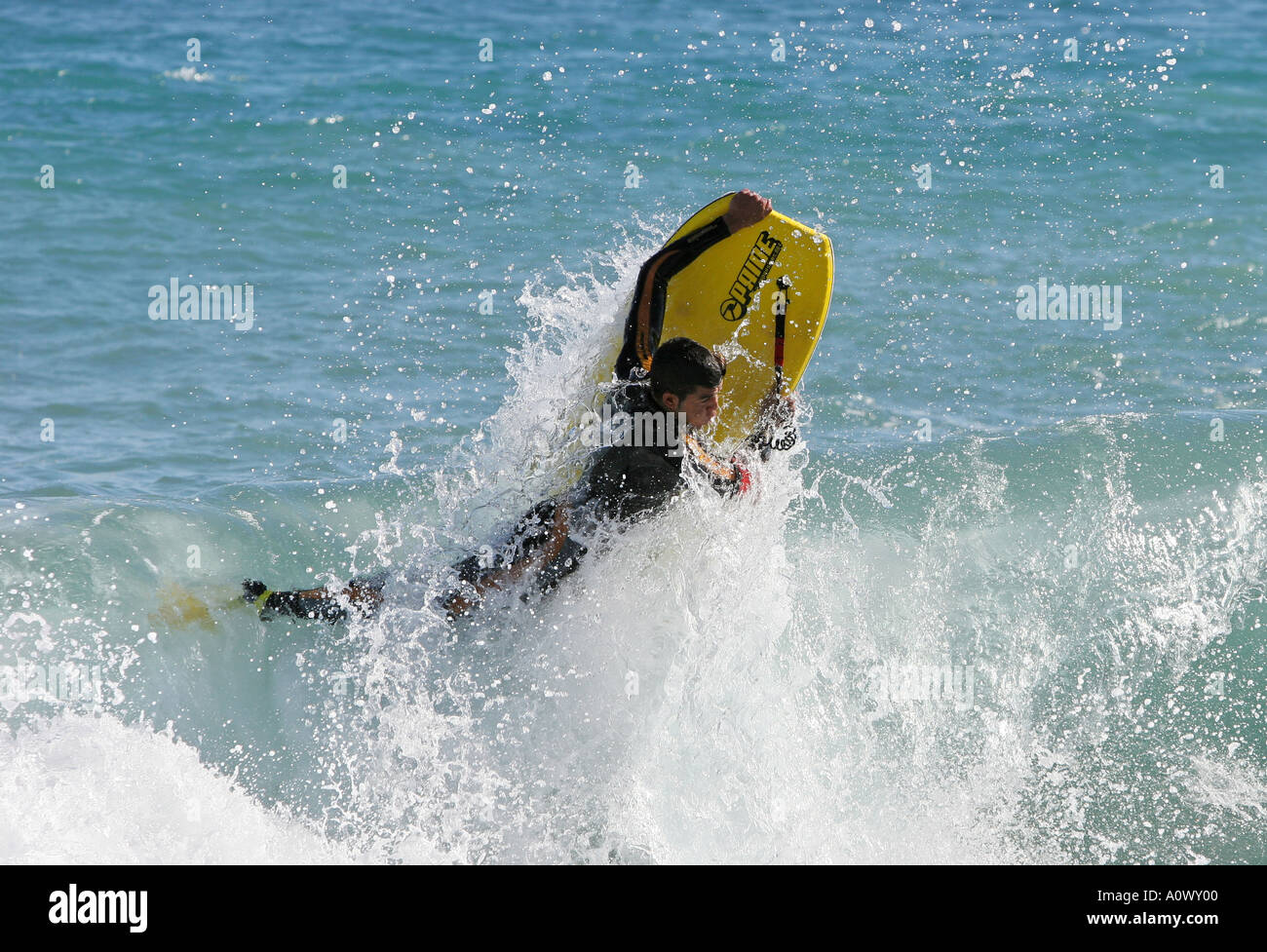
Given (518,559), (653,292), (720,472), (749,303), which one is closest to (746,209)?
(749,303)

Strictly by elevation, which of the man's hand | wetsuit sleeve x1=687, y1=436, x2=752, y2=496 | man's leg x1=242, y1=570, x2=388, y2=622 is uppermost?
the man's hand

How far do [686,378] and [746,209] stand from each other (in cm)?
110

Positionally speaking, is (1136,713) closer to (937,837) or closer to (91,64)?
(937,837)

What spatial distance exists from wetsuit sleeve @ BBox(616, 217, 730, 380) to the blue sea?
0.93 ft

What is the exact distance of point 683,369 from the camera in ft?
14.7

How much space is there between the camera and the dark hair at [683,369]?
4469mm

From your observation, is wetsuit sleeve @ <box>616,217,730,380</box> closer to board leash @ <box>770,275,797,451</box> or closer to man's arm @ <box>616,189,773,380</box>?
man's arm @ <box>616,189,773,380</box>

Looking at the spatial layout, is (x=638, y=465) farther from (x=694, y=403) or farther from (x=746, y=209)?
(x=746, y=209)

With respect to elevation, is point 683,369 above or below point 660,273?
below

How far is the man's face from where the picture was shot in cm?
449

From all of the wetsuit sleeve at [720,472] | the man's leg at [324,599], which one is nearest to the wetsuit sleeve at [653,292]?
the wetsuit sleeve at [720,472]

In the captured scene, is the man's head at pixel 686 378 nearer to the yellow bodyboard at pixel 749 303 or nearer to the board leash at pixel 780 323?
the yellow bodyboard at pixel 749 303

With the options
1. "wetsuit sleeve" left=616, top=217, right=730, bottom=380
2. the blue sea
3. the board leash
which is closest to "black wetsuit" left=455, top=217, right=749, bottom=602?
"wetsuit sleeve" left=616, top=217, right=730, bottom=380

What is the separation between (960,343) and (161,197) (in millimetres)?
7610
